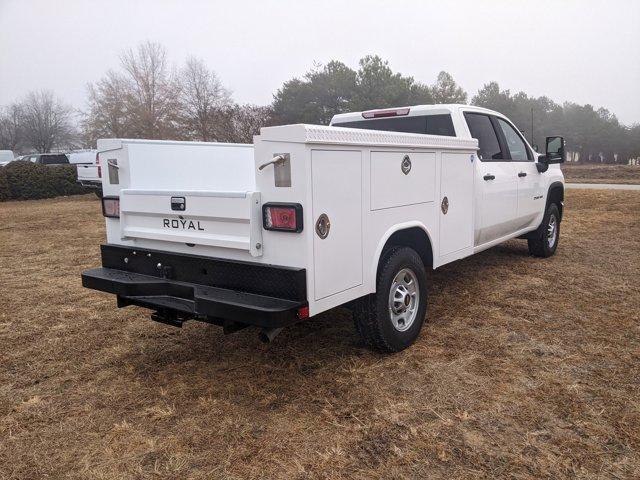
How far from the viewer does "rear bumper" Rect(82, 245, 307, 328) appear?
9.93 ft

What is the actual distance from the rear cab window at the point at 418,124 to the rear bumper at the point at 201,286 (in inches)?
111

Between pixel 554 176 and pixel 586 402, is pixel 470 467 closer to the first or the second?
pixel 586 402

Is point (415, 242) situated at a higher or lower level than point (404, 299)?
higher

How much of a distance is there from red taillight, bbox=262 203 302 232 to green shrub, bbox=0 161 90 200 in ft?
65.9

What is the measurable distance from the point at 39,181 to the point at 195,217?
19.8 meters

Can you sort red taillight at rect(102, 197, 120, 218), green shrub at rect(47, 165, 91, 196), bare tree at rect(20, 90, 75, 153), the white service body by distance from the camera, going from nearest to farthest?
the white service body < red taillight at rect(102, 197, 120, 218) < green shrub at rect(47, 165, 91, 196) < bare tree at rect(20, 90, 75, 153)

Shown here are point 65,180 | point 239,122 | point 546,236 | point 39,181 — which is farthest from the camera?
point 239,122

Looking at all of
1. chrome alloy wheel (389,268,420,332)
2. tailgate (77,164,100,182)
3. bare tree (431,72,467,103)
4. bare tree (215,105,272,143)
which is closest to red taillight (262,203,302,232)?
chrome alloy wheel (389,268,420,332)

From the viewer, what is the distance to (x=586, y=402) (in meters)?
3.23

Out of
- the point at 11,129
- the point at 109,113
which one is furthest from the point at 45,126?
the point at 109,113

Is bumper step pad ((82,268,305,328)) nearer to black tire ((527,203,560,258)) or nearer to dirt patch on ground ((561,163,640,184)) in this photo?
black tire ((527,203,560,258))

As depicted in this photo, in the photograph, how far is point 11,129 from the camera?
217 ft

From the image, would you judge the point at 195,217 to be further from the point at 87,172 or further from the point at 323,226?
the point at 87,172

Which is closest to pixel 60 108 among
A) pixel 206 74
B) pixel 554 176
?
pixel 206 74
